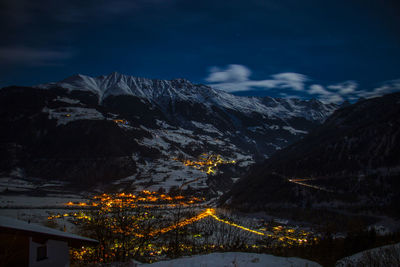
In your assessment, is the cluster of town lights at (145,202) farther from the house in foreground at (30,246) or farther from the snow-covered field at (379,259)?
the house in foreground at (30,246)

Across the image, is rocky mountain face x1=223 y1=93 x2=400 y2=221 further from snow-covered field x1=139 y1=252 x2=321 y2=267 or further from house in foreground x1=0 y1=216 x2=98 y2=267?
house in foreground x1=0 y1=216 x2=98 y2=267

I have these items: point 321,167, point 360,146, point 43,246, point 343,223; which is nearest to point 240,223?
point 343,223

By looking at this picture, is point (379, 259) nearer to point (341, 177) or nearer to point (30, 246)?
point (30, 246)

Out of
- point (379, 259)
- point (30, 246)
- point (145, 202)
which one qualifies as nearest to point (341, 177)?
point (145, 202)

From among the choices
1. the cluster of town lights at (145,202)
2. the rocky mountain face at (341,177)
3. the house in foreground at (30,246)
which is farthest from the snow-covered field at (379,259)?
the rocky mountain face at (341,177)

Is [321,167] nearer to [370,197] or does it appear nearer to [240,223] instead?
[370,197]

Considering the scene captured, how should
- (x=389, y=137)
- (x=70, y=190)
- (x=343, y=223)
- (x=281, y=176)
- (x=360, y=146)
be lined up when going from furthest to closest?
(x=70, y=190), (x=281, y=176), (x=360, y=146), (x=389, y=137), (x=343, y=223)
